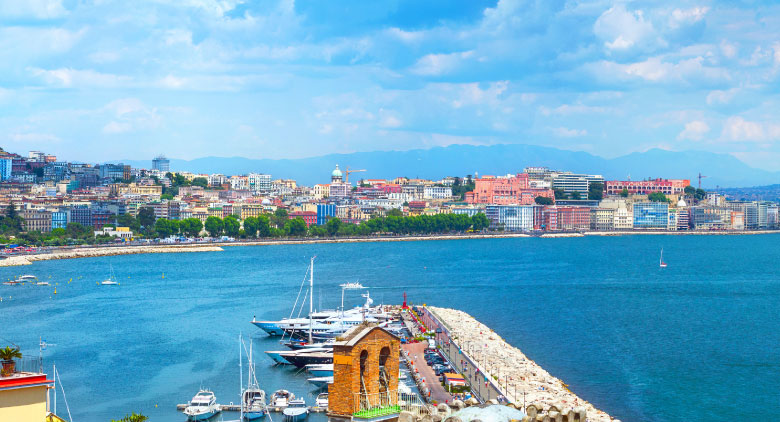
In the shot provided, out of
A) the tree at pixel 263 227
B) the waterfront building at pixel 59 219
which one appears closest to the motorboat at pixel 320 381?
the tree at pixel 263 227

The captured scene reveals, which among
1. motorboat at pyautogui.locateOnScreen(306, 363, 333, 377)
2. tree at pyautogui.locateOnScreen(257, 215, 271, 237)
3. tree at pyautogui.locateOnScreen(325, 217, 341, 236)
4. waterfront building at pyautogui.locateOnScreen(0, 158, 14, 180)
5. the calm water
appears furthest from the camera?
waterfront building at pyautogui.locateOnScreen(0, 158, 14, 180)

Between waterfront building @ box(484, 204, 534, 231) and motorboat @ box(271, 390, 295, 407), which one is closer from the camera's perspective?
motorboat @ box(271, 390, 295, 407)

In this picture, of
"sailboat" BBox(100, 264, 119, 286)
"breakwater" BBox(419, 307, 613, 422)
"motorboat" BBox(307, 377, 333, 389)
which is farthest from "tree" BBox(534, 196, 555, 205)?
"motorboat" BBox(307, 377, 333, 389)

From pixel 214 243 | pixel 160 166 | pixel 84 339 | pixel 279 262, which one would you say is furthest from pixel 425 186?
pixel 84 339

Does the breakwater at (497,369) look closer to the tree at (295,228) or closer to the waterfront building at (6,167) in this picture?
the tree at (295,228)

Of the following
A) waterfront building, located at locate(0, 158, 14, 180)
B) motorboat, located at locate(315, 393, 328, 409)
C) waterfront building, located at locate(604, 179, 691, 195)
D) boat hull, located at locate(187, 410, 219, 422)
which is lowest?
boat hull, located at locate(187, 410, 219, 422)

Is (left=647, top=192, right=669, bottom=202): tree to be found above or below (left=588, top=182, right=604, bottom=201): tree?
below

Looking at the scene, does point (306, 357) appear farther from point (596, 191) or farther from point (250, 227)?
point (596, 191)

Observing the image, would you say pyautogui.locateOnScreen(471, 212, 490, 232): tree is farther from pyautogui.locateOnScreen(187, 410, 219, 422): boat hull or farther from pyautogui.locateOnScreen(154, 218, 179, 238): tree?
pyautogui.locateOnScreen(187, 410, 219, 422): boat hull
